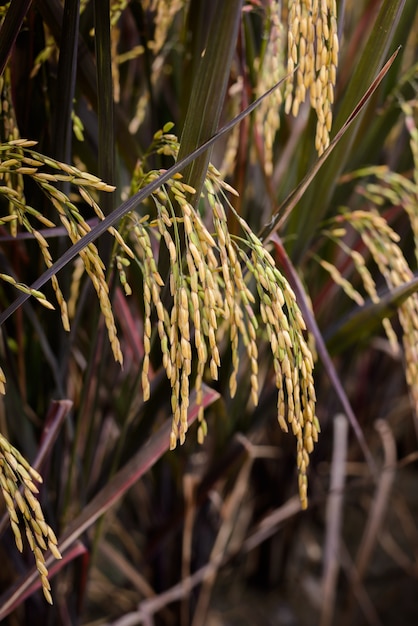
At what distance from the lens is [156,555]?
3.45ft

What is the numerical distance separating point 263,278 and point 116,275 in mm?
261

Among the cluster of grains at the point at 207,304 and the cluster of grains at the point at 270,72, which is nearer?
the cluster of grains at the point at 207,304

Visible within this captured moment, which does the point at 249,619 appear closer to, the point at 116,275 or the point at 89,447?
the point at 89,447

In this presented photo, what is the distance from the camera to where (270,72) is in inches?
30.9

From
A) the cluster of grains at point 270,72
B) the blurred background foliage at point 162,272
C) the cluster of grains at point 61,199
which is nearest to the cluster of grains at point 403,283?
the blurred background foliage at point 162,272

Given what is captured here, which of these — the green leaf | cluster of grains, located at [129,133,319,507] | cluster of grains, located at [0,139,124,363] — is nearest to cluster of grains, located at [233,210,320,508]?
cluster of grains, located at [129,133,319,507]

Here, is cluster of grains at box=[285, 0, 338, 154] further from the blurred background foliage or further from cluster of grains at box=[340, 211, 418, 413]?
cluster of grains at box=[340, 211, 418, 413]

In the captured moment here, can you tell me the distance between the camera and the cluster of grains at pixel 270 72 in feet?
2.15

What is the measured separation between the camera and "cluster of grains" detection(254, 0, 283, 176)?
65cm

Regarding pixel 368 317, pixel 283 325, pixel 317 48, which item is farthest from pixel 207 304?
pixel 368 317

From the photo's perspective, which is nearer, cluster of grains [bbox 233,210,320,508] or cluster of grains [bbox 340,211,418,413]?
cluster of grains [bbox 233,210,320,508]

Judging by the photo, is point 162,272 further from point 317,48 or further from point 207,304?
point 317,48

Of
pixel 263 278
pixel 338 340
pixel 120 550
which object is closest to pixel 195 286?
pixel 263 278

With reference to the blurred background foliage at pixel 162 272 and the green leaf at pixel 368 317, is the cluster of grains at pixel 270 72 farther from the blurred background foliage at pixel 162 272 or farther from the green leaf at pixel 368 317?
the green leaf at pixel 368 317
